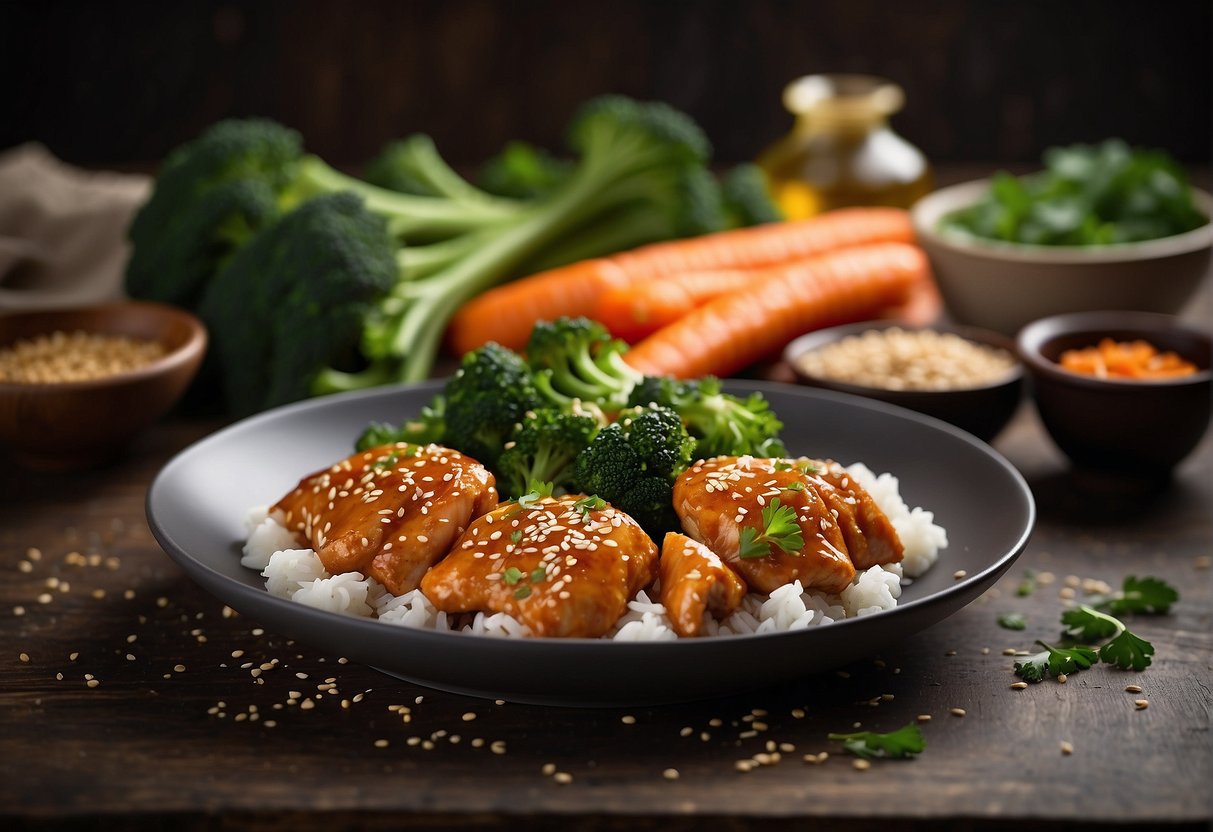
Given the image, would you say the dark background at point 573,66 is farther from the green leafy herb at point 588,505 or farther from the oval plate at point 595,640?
the green leafy herb at point 588,505

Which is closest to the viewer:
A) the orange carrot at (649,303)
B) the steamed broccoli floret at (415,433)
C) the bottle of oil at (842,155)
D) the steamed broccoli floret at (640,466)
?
the steamed broccoli floret at (640,466)

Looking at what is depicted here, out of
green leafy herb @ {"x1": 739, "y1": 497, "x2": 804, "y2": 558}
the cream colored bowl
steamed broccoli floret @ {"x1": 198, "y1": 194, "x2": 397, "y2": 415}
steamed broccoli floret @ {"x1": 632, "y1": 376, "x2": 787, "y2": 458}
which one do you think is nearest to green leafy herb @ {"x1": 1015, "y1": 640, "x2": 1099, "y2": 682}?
green leafy herb @ {"x1": 739, "y1": 497, "x2": 804, "y2": 558}

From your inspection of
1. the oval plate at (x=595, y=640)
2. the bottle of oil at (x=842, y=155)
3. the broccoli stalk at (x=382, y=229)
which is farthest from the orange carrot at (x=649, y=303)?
the bottle of oil at (x=842, y=155)

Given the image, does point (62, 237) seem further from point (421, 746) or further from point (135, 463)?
point (421, 746)

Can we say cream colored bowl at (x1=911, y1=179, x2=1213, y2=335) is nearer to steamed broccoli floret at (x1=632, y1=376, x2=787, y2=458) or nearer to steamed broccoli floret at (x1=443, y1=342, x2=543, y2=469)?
steamed broccoli floret at (x1=632, y1=376, x2=787, y2=458)

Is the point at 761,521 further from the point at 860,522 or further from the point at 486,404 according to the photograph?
the point at 486,404
